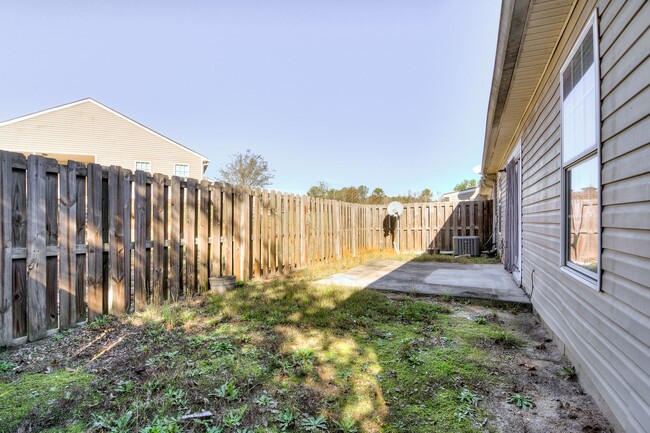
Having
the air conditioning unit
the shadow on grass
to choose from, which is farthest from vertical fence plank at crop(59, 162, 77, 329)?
the air conditioning unit

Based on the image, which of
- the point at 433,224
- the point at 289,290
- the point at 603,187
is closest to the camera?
the point at 603,187

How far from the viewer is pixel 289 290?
4.79 m

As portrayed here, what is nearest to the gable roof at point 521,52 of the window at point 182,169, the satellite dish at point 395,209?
the satellite dish at point 395,209

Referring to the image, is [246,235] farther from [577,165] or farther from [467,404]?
[577,165]

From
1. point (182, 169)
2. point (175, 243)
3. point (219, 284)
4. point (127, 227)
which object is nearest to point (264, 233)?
point (219, 284)

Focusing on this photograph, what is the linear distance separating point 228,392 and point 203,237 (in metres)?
3.14

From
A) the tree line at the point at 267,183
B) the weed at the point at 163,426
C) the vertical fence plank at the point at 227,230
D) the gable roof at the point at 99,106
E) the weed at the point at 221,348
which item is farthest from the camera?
the tree line at the point at 267,183

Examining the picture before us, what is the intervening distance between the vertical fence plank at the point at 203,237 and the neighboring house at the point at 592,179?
436cm

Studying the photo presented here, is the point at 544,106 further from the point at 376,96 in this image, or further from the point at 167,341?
the point at 376,96

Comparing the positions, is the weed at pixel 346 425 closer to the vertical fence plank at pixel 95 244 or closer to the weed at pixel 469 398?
the weed at pixel 469 398

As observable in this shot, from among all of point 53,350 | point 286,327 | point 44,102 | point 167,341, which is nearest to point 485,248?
point 286,327

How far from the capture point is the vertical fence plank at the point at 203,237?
4668 mm

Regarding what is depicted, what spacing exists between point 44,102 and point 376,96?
1700cm

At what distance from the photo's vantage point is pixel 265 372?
7.49ft
